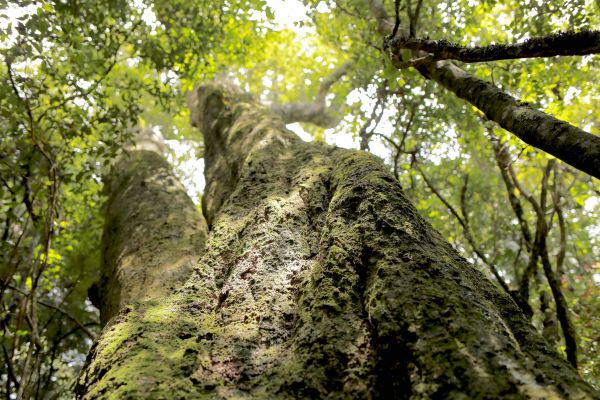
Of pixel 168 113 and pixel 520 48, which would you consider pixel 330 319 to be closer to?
pixel 520 48

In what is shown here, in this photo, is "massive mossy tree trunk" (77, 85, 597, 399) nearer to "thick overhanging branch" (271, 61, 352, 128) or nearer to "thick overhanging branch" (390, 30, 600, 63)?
"thick overhanging branch" (390, 30, 600, 63)

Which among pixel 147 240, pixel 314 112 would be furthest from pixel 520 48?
pixel 314 112

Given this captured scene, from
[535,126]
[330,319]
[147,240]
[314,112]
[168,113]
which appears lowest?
[330,319]

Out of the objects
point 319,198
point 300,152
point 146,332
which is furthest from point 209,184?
point 146,332

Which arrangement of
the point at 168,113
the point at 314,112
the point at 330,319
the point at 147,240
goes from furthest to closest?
1. the point at 314,112
2. the point at 168,113
3. the point at 147,240
4. the point at 330,319

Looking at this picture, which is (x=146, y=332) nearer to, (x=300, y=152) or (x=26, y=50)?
(x=300, y=152)

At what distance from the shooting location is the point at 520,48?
1979 mm

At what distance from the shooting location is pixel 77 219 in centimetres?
772

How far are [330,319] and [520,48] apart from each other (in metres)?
1.63

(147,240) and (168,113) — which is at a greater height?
(168,113)

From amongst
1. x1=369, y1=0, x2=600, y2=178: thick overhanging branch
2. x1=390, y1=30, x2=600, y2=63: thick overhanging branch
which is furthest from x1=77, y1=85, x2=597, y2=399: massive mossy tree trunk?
x1=390, y1=30, x2=600, y2=63: thick overhanging branch

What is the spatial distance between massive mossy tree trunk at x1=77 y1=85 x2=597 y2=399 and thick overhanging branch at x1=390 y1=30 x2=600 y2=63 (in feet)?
2.54

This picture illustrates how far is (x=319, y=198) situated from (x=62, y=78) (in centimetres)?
387

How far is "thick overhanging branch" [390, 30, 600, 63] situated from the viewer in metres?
1.70
